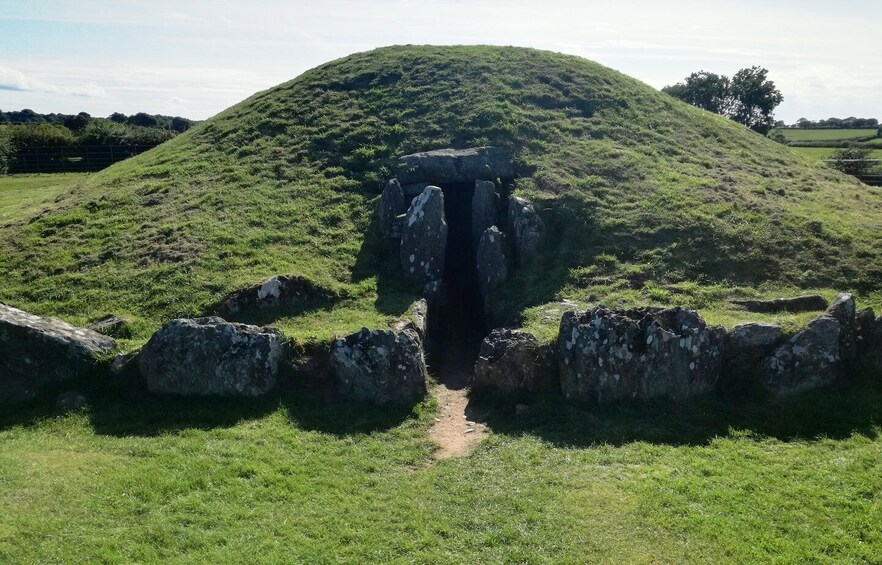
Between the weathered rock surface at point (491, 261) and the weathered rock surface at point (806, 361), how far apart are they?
764 centimetres

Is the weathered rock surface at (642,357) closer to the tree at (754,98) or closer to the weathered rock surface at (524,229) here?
the weathered rock surface at (524,229)

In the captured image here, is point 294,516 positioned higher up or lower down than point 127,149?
lower down

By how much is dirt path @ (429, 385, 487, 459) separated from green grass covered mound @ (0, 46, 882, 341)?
129 inches

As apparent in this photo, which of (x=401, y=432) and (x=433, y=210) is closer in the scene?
(x=401, y=432)

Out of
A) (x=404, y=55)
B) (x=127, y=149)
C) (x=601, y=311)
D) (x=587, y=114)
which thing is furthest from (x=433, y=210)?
(x=127, y=149)

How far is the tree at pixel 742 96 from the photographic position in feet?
218

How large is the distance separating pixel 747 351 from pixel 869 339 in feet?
8.72

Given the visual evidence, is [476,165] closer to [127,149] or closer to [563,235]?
[563,235]

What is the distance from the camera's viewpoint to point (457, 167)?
23.3 metres

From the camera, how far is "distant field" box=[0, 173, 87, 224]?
28125 mm

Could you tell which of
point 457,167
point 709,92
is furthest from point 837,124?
point 457,167

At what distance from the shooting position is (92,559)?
9102 mm

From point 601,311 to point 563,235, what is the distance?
22.7 feet

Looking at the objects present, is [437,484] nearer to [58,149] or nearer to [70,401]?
[70,401]
